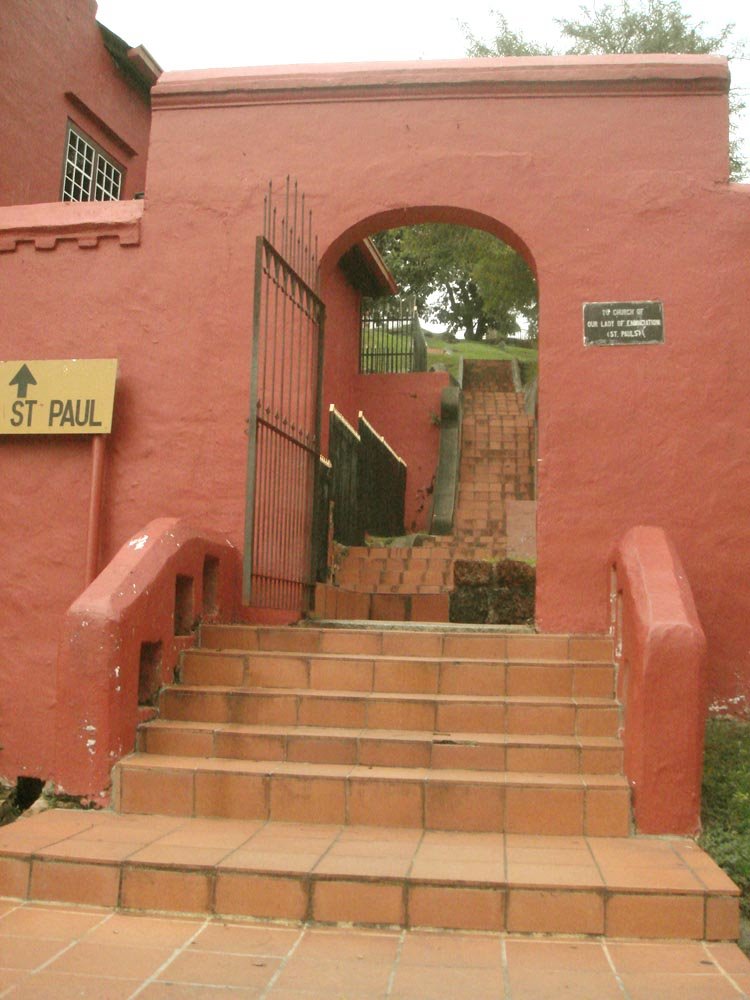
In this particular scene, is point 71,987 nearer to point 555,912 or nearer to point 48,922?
point 48,922

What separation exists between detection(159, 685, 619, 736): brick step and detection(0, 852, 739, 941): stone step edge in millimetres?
1413

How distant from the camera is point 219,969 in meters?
3.35

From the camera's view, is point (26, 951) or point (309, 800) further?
point (309, 800)

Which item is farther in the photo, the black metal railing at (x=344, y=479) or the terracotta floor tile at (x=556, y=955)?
the black metal railing at (x=344, y=479)

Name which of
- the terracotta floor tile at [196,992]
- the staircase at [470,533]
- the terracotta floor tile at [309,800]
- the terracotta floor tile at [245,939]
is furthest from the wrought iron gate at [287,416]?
the terracotta floor tile at [196,992]

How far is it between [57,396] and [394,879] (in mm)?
4401

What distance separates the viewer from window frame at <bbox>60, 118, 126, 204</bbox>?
10.7 meters

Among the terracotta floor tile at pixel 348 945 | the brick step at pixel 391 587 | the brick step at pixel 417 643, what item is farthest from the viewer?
the brick step at pixel 391 587

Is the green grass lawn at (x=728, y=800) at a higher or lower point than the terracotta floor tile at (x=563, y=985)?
higher

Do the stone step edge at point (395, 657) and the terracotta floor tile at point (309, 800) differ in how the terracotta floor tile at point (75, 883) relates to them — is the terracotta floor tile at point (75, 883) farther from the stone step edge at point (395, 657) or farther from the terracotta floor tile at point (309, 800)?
the stone step edge at point (395, 657)

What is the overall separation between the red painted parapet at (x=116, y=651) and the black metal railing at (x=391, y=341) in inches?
393

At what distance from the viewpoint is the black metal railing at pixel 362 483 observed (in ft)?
30.6

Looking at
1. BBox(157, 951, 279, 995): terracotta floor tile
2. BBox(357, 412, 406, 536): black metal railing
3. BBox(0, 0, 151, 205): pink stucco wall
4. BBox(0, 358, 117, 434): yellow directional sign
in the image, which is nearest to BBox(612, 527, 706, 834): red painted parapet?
BBox(157, 951, 279, 995): terracotta floor tile

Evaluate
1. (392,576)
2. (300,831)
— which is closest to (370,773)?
(300,831)
